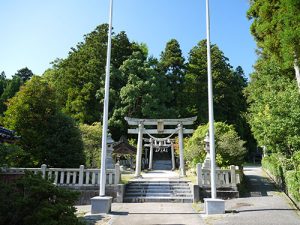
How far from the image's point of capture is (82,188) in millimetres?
12383

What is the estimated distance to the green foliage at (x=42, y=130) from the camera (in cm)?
1590

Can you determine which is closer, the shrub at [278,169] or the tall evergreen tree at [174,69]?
the shrub at [278,169]

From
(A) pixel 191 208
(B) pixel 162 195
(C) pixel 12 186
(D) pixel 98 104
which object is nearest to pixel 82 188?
(B) pixel 162 195

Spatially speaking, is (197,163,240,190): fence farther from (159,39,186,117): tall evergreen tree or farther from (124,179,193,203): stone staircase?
(159,39,186,117): tall evergreen tree

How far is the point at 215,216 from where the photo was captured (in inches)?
347

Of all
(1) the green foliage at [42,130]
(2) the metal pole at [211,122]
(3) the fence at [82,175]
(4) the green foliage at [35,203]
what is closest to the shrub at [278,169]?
(2) the metal pole at [211,122]

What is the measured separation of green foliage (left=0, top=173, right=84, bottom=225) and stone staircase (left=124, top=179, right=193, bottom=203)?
6650mm

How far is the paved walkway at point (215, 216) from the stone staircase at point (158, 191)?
38.2 inches

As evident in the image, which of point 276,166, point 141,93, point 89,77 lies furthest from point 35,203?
point 89,77

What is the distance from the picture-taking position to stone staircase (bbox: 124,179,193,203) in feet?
41.2

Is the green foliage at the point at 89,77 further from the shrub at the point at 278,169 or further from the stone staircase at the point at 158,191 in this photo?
the shrub at the point at 278,169

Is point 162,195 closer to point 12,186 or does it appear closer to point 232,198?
point 232,198

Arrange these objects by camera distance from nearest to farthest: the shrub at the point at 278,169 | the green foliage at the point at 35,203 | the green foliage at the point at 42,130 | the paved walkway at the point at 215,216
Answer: the green foliage at the point at 35,203 → the paved walkway at the point at 215,216 → the shrub at the point at 278,169 → the green foliage at the point at 42,130

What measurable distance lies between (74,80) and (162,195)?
24.6 metres
